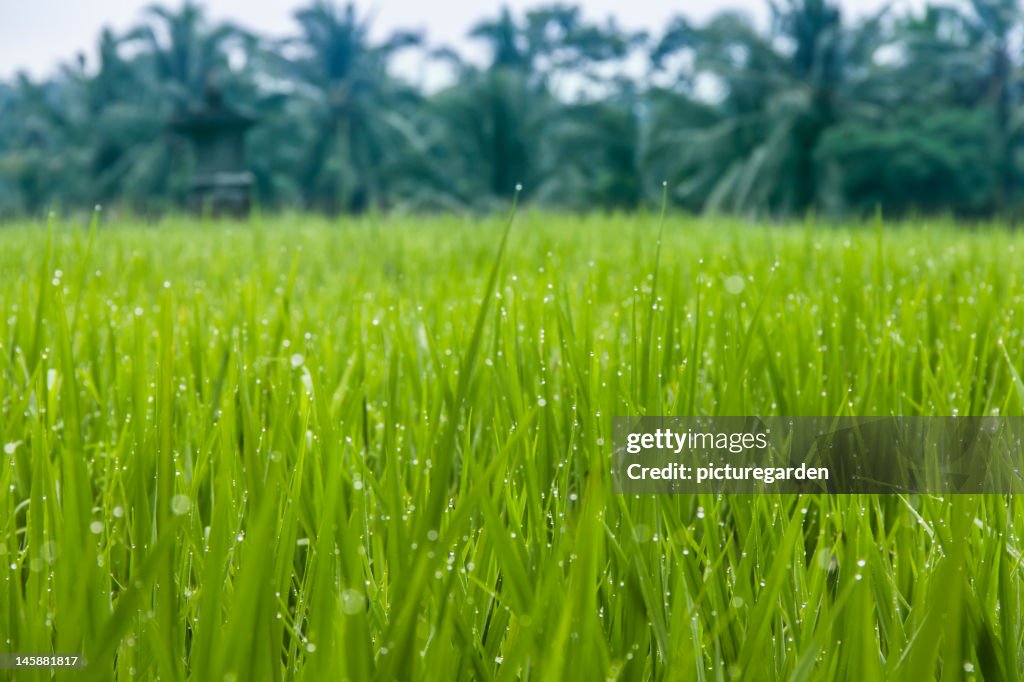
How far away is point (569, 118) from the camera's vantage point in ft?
72.5

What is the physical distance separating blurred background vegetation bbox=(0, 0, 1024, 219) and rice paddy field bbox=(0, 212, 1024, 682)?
13314mm

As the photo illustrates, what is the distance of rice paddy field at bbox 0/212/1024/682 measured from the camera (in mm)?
468

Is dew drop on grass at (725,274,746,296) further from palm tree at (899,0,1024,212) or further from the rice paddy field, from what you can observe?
palm tree at (899,0,1024,212)

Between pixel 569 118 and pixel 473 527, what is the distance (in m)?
22.4

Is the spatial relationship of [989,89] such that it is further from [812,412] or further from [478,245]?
[812,412]

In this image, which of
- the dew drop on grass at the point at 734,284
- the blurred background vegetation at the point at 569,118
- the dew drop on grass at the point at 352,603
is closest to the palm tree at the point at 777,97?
the blurred background vegetation at the point at 569,118

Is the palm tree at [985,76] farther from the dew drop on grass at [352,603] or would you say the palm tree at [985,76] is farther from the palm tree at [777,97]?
the dew drop on grass at [352,603]

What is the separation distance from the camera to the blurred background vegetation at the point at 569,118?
16595 mm

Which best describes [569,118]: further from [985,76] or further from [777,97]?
[985,76]

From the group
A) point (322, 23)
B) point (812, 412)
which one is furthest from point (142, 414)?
point (322, 23)

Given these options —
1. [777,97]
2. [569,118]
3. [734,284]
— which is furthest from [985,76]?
[734,284]

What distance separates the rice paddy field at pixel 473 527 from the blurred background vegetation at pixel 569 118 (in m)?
13.3

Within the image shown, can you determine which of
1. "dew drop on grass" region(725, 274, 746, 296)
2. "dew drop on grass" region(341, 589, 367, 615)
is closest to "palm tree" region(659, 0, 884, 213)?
"dew drop on grass" region(725, 274, 746, 296)

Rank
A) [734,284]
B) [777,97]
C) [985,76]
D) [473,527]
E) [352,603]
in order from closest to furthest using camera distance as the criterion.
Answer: [352,603]
[473,527]
[734,284]
[777,97]
[985,76]
